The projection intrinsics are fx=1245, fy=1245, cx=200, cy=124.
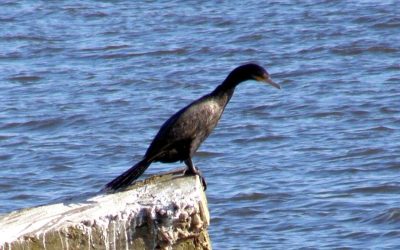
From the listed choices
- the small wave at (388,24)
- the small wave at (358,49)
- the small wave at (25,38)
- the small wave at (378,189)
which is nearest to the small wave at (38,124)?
the small wave at (378,189)

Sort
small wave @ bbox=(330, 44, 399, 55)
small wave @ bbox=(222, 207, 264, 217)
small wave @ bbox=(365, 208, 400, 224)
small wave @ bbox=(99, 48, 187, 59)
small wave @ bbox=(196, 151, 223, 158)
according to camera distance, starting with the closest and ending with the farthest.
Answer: small wave @ bbox=(365, 208, 400, 224), small wave @ bbox=(222, 207, 264, 217), small wave @ bbox=(196, 151, 223, 158), small wave @ bbox=(330, 44, 399, 55), small wave @ bbox=(99, 48, 187, 59)

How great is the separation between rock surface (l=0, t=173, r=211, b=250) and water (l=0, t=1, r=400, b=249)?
3580 mm

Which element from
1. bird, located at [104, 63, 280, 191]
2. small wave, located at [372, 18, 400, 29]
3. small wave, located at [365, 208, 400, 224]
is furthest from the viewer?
small wave, located at [372, 18, 400, 29]

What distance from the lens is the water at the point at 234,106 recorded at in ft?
27.9

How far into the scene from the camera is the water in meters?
8.52

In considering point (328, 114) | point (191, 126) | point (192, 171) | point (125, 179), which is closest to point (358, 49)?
point (328, 114)

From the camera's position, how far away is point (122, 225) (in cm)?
412

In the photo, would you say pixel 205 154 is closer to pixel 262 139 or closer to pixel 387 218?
pixel 262 139

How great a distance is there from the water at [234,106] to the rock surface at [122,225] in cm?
358

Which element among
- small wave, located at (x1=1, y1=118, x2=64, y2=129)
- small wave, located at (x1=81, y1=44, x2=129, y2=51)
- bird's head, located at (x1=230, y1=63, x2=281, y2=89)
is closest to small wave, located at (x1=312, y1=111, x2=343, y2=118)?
small wave, located at (x1=1, y1=118, x2=64, y2=129)

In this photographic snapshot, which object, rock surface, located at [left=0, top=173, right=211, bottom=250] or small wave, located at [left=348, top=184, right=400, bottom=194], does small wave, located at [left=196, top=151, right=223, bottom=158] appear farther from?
rock surface, located at [left=0, top=173, right=211, bottom=250]

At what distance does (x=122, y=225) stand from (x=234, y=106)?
279 inches

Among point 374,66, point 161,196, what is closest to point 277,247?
point 161,196

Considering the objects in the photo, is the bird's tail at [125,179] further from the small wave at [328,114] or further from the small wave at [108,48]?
the small wave at [108,48]
